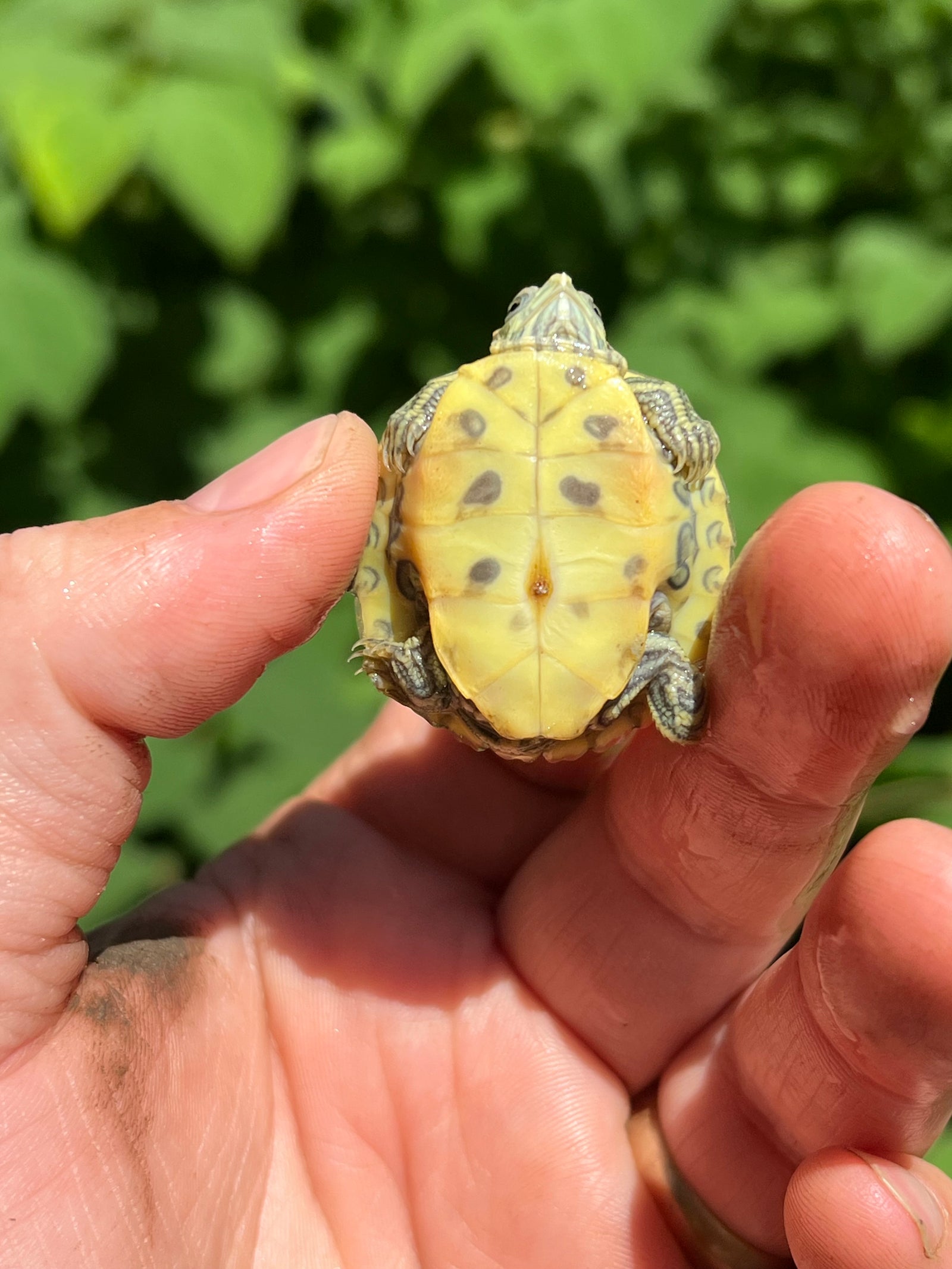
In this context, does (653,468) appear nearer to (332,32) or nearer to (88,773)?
(88,773)

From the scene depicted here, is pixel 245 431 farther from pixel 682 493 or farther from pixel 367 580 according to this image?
pixel 682 493

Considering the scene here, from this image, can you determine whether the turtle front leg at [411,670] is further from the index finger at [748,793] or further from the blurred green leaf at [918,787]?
the blurred green leaf at [918,787]

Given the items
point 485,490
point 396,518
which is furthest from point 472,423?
point 396,518

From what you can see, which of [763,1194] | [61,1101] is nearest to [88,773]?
[61,1101]

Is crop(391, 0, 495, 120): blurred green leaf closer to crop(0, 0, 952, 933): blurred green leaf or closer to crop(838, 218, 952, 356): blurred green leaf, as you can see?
crop(0, 0, 952, 933): blurred green leaf

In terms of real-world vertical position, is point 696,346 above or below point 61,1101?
above

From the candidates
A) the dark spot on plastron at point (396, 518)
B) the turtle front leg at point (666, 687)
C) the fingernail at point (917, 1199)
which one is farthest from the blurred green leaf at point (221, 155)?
the fingernail at point (917, 1199)
